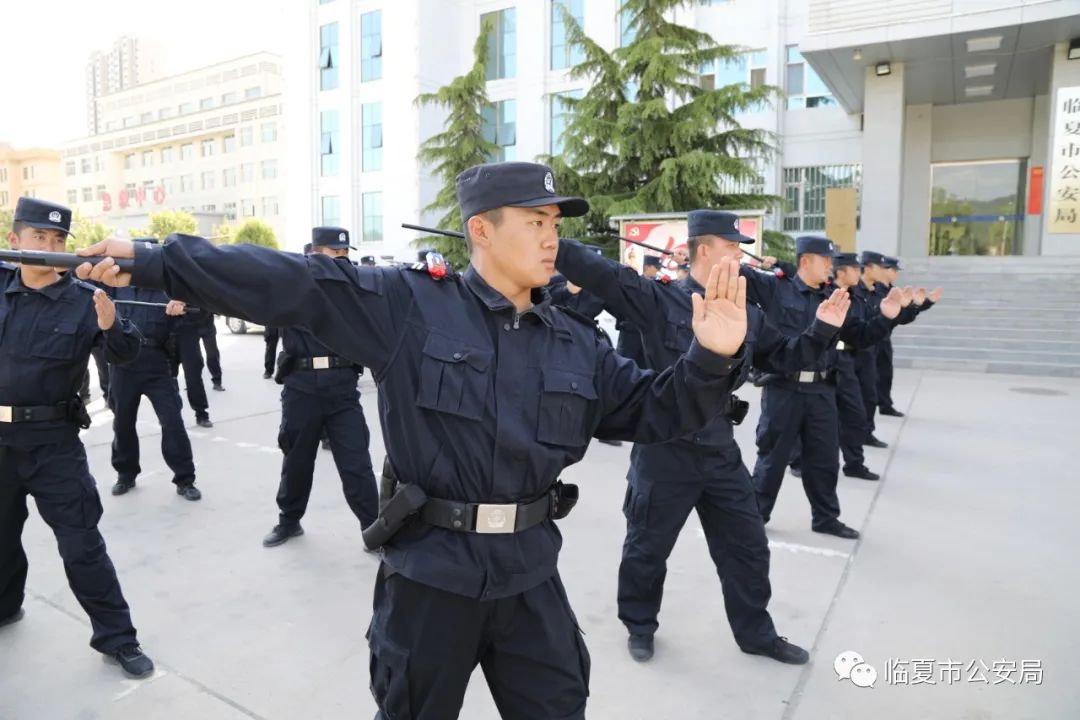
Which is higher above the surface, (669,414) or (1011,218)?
(1011,218)

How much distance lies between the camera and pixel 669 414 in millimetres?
2240

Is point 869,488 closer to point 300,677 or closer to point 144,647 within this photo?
point 300,677

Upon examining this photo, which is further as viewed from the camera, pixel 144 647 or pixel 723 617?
pixel 723 617

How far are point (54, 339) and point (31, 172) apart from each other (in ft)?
368

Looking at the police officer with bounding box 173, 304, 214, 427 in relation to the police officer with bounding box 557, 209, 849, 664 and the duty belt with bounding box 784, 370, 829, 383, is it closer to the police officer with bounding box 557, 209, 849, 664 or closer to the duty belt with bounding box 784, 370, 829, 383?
the police officer with bounding box 557, 209, 849, 664

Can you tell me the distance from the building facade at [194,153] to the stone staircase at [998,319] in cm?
6027

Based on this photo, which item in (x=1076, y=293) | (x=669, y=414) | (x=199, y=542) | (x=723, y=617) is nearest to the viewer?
(x=669, y=414)

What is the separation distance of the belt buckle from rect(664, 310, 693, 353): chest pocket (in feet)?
6.17

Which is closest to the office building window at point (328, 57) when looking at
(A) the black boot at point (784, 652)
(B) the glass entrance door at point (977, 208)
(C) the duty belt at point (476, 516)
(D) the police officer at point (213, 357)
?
(B) the glass entrance door at point (977, 208)

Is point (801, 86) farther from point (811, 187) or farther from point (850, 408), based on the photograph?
point (850, 408)

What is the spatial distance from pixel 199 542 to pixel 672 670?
3.37 metres

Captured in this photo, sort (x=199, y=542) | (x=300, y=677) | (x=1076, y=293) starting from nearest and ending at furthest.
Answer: (x=300, y=677)
(x=199, y=542)
(x=1076, y=293)

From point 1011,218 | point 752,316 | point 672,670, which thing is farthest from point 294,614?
point 1011,218

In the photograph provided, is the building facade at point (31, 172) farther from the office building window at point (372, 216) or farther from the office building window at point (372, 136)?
the office building window at point (372, 216)
